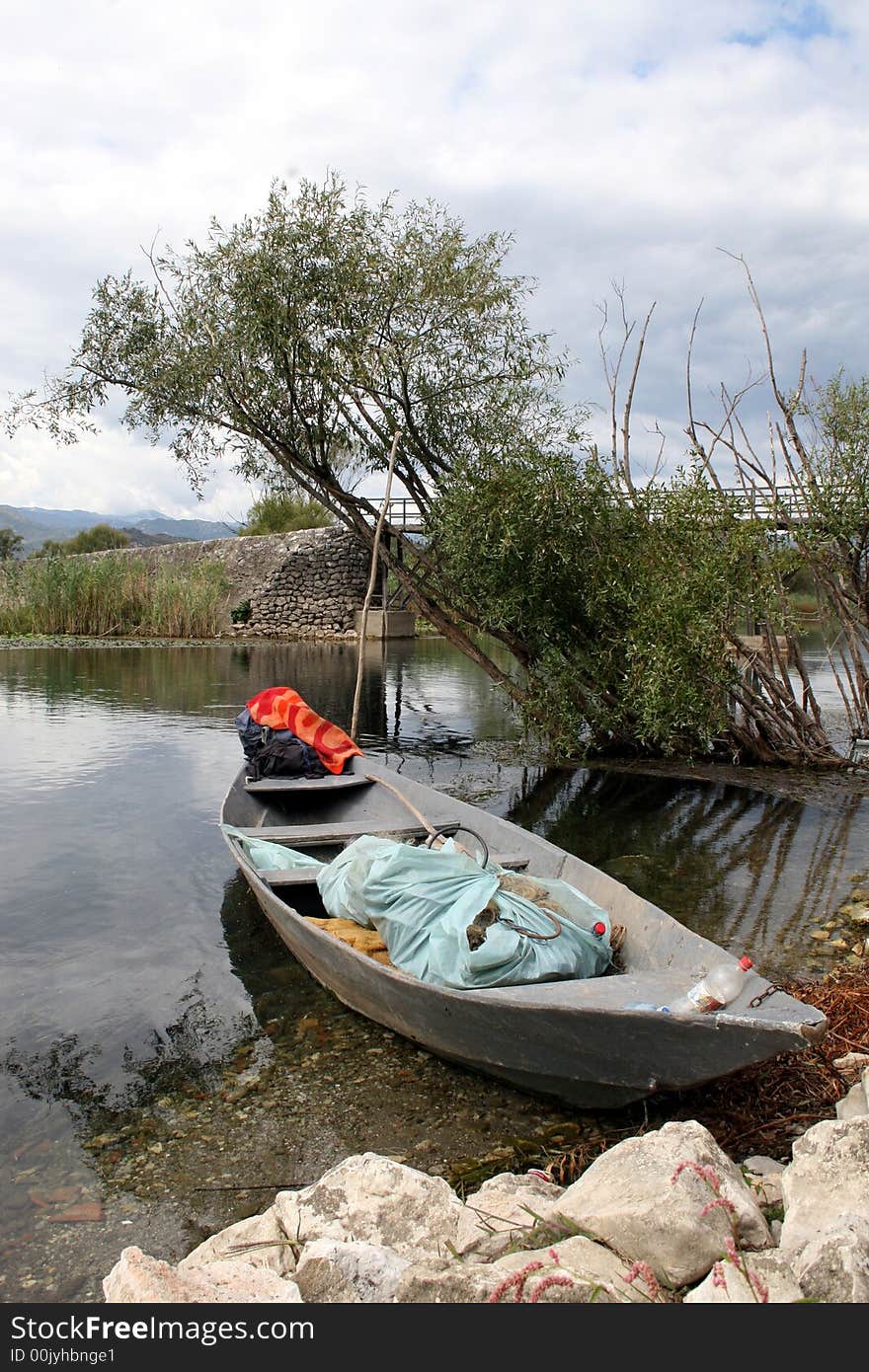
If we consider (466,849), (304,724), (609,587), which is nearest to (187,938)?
(466,849)

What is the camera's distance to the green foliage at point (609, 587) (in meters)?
9.93

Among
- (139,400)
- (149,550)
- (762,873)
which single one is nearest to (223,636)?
(149,550)

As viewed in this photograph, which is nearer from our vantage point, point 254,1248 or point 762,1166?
point 254,1248

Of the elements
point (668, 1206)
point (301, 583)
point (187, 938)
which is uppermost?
point (301, 583)

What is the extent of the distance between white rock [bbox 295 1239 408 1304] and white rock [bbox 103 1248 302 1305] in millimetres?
55

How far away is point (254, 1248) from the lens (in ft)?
10.0

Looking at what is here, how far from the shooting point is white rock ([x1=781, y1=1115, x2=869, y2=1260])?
2.78 m

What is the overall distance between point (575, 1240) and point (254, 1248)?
1005mm

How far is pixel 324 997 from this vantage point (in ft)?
18.4

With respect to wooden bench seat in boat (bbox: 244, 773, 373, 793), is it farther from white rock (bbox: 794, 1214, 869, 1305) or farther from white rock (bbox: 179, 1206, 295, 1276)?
white rock (bbox: 794, 1214, 869, 1305)

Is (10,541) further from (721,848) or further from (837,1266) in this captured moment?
(837,1266)

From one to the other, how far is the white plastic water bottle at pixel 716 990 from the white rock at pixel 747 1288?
3.53 ft

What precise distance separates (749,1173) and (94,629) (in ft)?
98.7
